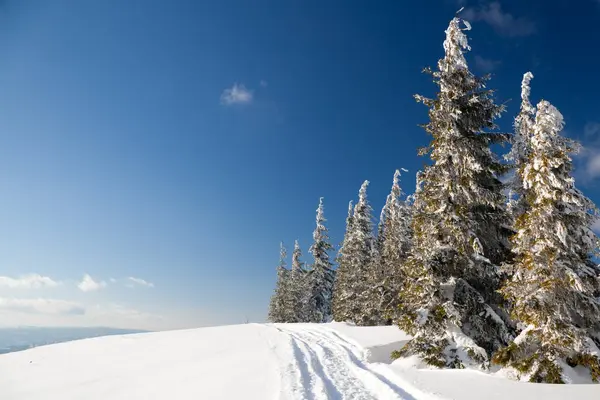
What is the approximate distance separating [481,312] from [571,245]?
3812mm

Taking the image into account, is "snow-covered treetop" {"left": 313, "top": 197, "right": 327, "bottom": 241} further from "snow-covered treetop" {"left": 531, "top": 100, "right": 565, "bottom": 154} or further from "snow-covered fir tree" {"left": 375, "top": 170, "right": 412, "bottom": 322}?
"snow-covered treetop" {"left": 531, "top": 100, "right": 565, "bottom": 154}

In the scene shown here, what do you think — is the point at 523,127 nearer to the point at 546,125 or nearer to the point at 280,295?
the point at 546,125

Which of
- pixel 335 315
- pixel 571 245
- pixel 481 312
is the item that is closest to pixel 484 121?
pixel 571 245

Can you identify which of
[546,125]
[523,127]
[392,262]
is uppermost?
[523,127]

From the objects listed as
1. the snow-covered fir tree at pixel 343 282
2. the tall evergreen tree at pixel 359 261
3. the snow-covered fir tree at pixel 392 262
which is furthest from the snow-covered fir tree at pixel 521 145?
the snow-covered fir tree at pixel 343 282

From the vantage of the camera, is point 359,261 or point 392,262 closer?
point 392,262

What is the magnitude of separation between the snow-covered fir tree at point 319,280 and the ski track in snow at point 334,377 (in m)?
31.3

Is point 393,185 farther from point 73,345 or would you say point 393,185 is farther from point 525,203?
point 73,345

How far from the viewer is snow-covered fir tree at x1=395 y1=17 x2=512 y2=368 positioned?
1296cm

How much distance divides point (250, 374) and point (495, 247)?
1074cm

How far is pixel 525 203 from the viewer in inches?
609

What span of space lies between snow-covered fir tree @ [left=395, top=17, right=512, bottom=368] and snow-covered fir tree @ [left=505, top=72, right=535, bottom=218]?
122 cm

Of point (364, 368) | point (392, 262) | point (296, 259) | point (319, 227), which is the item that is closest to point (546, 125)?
point (364, 368)

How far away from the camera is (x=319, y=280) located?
156ft
